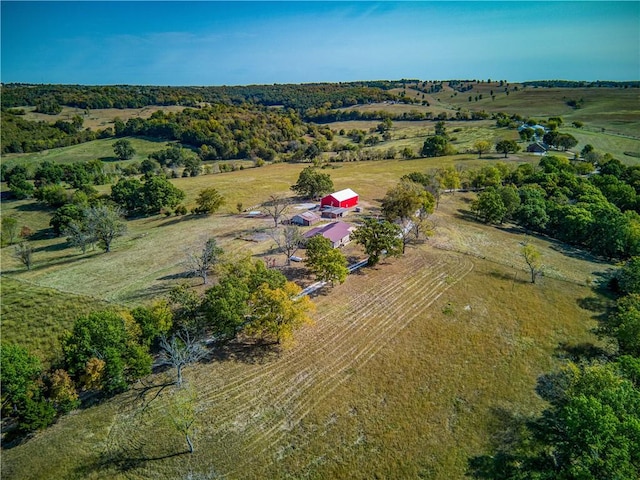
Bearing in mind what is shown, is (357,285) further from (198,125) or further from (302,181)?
(198,125)

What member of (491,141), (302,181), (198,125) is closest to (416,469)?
(302,181)

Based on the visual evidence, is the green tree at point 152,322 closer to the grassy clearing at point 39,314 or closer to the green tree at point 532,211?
the grassy clearing at point 39,314

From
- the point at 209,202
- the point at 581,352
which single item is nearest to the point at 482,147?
the point at 209,202

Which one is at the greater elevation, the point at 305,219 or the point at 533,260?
the point at 305,219

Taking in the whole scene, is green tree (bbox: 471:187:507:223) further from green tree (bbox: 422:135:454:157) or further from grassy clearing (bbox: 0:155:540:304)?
green tree (bbox: 422:135:454:157)

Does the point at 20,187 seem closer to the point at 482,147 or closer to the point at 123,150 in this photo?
the point at 123,150

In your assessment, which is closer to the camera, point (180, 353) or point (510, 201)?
point (180, 353)
